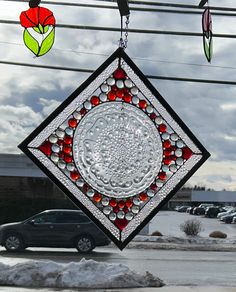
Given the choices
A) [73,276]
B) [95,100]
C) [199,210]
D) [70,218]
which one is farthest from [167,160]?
[199,210]

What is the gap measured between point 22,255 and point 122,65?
16.1 meters

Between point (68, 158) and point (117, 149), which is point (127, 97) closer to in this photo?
point (117, 149)

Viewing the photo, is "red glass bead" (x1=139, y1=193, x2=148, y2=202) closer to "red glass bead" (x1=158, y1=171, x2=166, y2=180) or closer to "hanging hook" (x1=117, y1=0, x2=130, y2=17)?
"red glass bead" (x1=158, y1=171, x2=166, y2=180)

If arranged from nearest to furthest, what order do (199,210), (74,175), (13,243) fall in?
(74,175)
(13,243)
(199,210)

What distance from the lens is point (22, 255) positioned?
60.0 ft

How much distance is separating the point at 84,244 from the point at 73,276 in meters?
7.44

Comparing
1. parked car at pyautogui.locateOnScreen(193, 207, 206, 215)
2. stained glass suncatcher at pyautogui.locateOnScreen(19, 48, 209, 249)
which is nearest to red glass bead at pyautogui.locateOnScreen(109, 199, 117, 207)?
stained glass suncatcher at pyautogui.locateOnScreen(19, 48, 209, 249)

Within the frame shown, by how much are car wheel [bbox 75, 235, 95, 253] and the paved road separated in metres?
0.32

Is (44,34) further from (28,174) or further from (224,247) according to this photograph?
(28,174)

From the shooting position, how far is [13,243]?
19.4 meters

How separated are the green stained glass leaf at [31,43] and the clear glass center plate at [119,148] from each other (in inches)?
57.3

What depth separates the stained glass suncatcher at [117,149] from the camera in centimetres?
300

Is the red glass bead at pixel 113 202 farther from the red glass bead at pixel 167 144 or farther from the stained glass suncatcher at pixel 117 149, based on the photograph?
the red glass bead at pixel 167 144

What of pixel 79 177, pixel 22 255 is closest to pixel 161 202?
pixel 79 177
